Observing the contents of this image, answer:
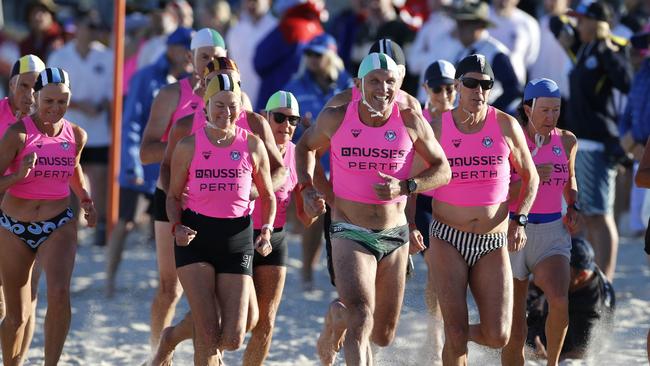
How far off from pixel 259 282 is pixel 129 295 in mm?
3995

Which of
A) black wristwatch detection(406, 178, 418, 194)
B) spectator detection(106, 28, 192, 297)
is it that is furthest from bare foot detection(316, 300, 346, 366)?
spectator detection(106, 28, 192, 297)

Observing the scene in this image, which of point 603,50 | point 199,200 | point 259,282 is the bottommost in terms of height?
point 259,282

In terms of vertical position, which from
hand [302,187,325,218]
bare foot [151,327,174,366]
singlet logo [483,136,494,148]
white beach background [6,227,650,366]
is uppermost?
singlet logo [483,136,494,148]

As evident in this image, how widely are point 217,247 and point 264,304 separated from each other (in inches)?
26.6

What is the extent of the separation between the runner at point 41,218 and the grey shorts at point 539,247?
2.52 m

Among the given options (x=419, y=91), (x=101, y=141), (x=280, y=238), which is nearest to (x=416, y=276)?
(x=419, y=91)

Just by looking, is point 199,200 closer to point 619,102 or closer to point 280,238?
point 280,238

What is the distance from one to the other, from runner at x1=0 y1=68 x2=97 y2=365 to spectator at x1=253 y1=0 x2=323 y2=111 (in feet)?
16.6

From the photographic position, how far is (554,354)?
307 inches

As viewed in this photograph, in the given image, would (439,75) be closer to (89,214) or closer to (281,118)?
(281,118)

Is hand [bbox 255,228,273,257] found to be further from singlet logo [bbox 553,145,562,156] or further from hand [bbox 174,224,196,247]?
singlet logo [bbox 553,145,562,156]

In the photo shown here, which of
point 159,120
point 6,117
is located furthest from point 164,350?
point 6,117

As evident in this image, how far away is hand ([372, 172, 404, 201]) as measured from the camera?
6926 millimetres

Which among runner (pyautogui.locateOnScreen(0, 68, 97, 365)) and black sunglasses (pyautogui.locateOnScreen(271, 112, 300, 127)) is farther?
black sunglasses (pyautogui.locateOnScreen(271, 112, 300, 127))
